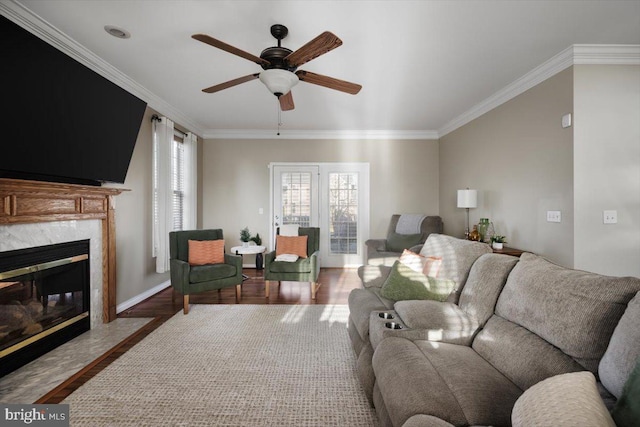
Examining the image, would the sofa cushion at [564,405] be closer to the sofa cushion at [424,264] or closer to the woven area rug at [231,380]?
the woven area rug at [231,380]

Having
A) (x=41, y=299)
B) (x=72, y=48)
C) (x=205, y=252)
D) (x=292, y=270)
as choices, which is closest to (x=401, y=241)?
(x=292, y=270)

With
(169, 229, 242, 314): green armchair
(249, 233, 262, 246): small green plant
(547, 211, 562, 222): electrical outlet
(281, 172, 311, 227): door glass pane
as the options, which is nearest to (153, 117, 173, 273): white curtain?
(169, 229, 242, 314): green armchair

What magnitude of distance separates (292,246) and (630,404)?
11.9 feet

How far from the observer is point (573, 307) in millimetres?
1195

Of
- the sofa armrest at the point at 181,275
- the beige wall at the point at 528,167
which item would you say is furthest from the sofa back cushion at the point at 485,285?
the sofa armrest at the point at 181,275

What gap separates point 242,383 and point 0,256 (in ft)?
6.51

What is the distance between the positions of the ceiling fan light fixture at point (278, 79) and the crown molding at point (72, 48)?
5.95 ft

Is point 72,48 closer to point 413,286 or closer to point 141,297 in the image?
point 141,297

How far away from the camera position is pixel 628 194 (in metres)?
2.75

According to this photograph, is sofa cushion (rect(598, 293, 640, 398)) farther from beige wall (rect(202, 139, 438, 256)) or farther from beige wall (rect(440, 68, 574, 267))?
beige wall (rect(202, 139, 438, 256))

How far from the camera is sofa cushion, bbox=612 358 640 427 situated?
82 cm

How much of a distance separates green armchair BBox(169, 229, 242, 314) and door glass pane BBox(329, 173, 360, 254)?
2.47 m

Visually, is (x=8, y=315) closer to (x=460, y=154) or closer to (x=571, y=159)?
(x=571, y=159)

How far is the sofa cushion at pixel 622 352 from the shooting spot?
95 centimetres
